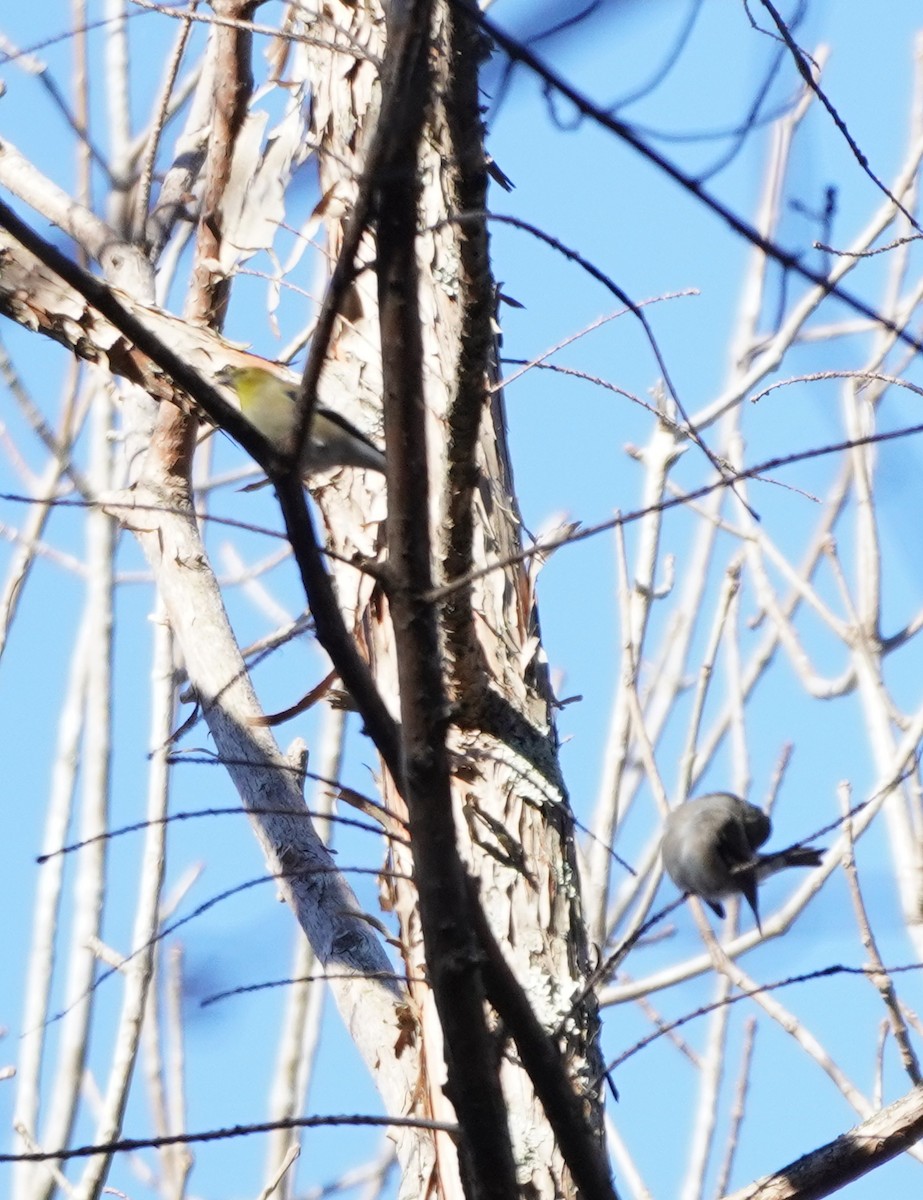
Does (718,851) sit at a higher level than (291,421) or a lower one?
lower

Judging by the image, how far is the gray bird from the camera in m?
A: 2.45

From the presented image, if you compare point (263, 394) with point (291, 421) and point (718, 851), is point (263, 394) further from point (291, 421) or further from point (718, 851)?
point (718, 851)

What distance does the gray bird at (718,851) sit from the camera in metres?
2.45

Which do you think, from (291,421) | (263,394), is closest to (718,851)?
(291,421)

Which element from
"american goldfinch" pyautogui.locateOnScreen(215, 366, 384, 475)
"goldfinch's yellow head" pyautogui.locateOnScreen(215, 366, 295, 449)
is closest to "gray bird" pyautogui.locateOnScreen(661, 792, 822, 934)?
"american goldfinch" pyautogui.locateOnScreen(215, 366, 384, 475)

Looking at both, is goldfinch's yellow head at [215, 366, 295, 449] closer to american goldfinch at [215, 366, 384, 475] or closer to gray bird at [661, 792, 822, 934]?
american goldfinch at [215, 366, 384, 475]

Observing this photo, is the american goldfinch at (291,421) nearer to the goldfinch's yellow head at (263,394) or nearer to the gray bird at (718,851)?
the goldfinch's yellow head at (263,394)

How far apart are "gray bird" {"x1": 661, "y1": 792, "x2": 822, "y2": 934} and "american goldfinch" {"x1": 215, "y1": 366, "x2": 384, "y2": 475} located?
33.2 inches

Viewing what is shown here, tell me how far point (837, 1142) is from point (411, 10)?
140 centimetres

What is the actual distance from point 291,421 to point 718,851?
1.09 metres

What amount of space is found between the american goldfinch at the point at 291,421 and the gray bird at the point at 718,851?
84 centimetres

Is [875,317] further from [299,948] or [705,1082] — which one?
[299,948]

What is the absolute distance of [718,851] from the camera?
249 centimetres

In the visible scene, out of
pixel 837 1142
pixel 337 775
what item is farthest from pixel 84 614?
pixel 837 1142
